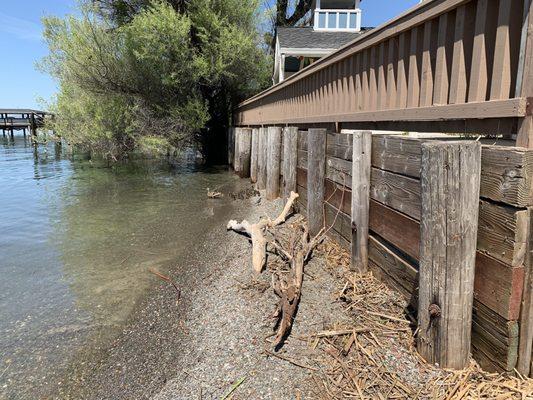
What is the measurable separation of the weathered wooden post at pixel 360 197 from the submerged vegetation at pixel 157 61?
46.0 feet

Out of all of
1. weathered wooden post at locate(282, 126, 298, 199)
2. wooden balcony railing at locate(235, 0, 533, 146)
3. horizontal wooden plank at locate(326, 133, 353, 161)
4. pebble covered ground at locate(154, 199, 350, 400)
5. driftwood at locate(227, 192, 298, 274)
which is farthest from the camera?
weathered wooden post at locate(282, 126, 298, 199)

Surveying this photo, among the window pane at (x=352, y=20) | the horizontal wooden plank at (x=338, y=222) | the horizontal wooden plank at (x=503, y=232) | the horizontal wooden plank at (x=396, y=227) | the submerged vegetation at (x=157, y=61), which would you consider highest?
the window pane at (x=352, y=20)

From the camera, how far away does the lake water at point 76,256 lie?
14.3ft

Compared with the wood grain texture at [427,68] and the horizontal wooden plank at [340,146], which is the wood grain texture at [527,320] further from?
the horizontal wooden plank at [340,146]

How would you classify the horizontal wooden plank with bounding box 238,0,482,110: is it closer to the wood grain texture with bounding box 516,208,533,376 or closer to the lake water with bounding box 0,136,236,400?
the wood grain texture with bounding box 516,208,533,376

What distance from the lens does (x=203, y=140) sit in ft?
72.2

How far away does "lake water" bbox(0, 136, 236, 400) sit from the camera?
4.35m

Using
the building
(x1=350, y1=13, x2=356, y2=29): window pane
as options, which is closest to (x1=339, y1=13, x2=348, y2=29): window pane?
the building

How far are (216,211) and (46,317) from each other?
17.9ft

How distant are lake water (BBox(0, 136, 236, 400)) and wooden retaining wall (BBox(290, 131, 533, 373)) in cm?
314

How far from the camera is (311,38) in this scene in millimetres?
22828

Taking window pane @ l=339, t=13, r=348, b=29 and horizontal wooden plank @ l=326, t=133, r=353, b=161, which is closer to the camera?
horizontal wooden plank @ l=326, t=133, r=353, b=161

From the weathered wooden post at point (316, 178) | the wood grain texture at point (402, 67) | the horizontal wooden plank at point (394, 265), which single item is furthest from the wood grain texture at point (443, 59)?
the weathered wooden post at point (316, 178)

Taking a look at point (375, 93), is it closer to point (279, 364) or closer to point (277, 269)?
point (277, 269)
